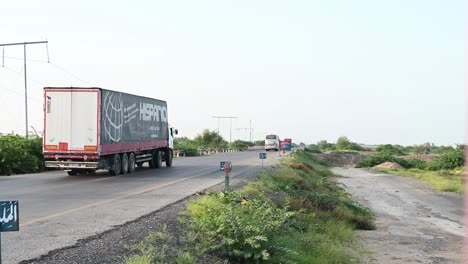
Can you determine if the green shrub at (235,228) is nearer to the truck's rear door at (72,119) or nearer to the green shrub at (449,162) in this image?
the truck's rear door at (72,119)

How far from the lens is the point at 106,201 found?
15289mm

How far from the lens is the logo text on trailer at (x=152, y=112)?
97.1 ft

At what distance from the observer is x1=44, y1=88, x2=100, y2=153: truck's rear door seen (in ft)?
76.9

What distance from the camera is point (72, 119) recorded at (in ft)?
77.4

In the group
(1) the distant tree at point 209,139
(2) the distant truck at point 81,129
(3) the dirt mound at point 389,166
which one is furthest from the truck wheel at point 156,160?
(1) the distant tree at point 209,139

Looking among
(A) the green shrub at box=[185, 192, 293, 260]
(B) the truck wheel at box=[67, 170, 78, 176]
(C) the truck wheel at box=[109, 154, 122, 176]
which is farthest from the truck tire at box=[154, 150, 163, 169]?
(A) the green shrub at box=[185, 192, 293, 260]

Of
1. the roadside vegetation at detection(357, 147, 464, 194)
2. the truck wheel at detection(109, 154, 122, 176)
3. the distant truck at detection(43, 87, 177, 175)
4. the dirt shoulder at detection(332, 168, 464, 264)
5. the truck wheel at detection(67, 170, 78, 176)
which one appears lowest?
the dirt shoulder at detection(332, 168, 464, 264)

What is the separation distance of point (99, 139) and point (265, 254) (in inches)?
608

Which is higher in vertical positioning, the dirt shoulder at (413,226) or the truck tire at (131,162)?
the truck tire at (131,162)

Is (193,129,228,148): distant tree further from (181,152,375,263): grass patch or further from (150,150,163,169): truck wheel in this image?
(181,152,375,263): grass patch

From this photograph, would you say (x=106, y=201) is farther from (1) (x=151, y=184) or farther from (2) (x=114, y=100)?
(2) (x=114, y=100)

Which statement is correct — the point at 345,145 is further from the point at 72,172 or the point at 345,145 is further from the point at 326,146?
the point at 72,172

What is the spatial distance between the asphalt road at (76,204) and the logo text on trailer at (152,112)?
5832 mm

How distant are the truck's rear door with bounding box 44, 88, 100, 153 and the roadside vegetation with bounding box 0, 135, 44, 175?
6.27 m
